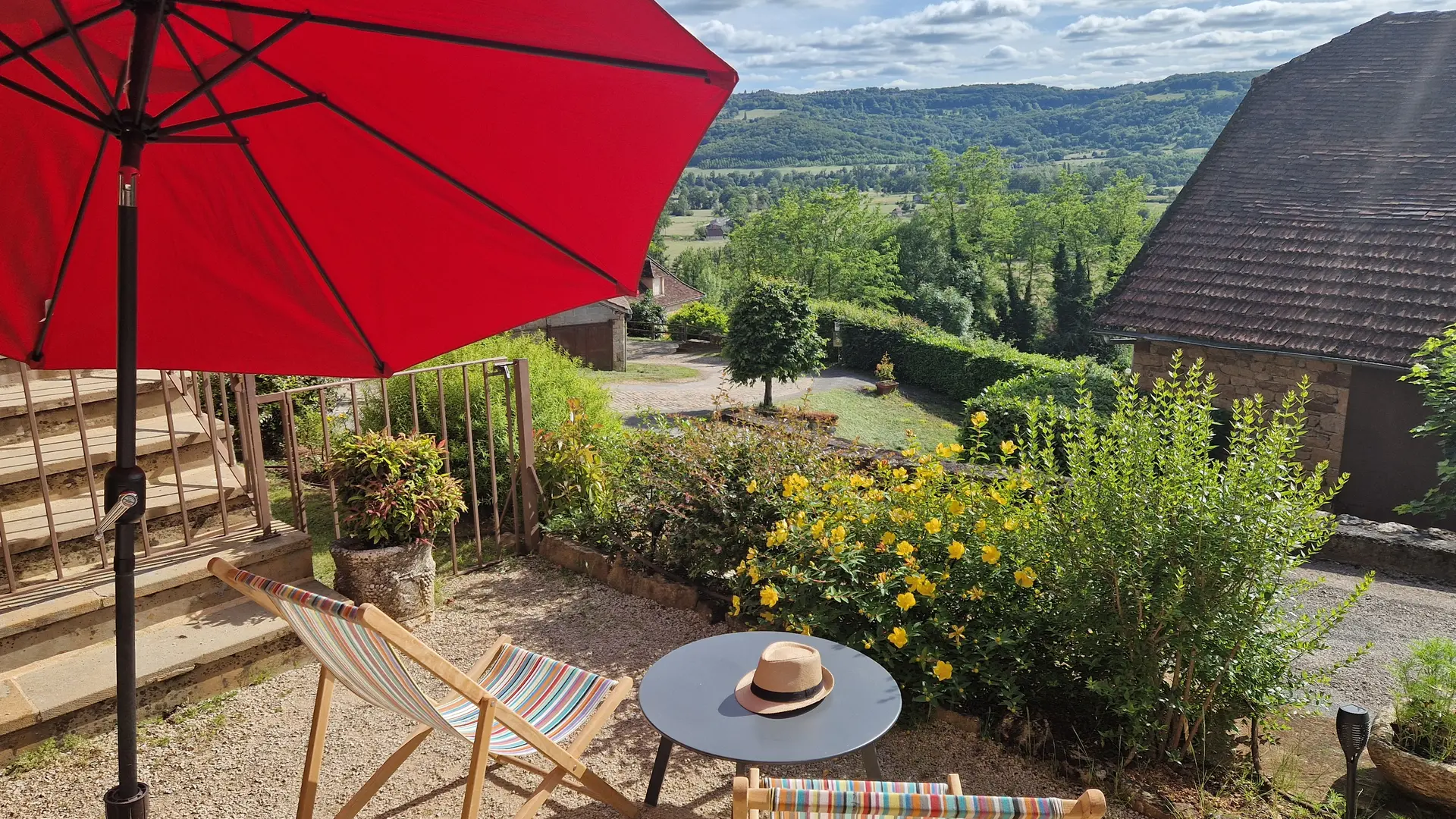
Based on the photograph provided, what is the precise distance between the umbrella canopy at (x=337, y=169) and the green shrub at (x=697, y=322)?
124 ft

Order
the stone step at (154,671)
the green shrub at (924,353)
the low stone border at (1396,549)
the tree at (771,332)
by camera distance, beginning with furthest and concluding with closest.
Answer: the green shrub at (924,353)
the tree at (771,332)
the low stone border at (1396,549)
the stone step at (154,671)

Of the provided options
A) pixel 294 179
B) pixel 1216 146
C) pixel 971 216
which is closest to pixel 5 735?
pixel 294 179

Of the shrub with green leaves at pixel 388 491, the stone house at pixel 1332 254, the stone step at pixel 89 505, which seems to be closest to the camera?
the stone step at pixel 89 505

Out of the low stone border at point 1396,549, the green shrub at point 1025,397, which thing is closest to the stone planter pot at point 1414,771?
the low stone border at point 1396,549

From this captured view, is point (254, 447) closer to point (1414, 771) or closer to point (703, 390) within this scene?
point (1414, 771)

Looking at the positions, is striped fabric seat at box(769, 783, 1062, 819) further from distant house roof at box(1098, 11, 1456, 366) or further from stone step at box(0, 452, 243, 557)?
distant house roof at box(1098, 11, 1456, 366)

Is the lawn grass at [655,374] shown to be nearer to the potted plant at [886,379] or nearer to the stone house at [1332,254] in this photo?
the potted plant at [886,379]

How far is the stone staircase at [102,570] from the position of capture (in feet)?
13.1

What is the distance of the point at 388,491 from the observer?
16.3 ft

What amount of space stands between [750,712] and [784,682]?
0.49ft

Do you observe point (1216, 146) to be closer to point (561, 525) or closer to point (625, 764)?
point (561, 525)

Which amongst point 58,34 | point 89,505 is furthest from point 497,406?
point 58,34


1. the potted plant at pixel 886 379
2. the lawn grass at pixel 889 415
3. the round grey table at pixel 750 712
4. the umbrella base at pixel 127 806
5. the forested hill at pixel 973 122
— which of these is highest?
the forested hill at pixel 973 122

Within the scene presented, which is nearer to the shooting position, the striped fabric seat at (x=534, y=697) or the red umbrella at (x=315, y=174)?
the red umbrella at (x=315, y=174)
